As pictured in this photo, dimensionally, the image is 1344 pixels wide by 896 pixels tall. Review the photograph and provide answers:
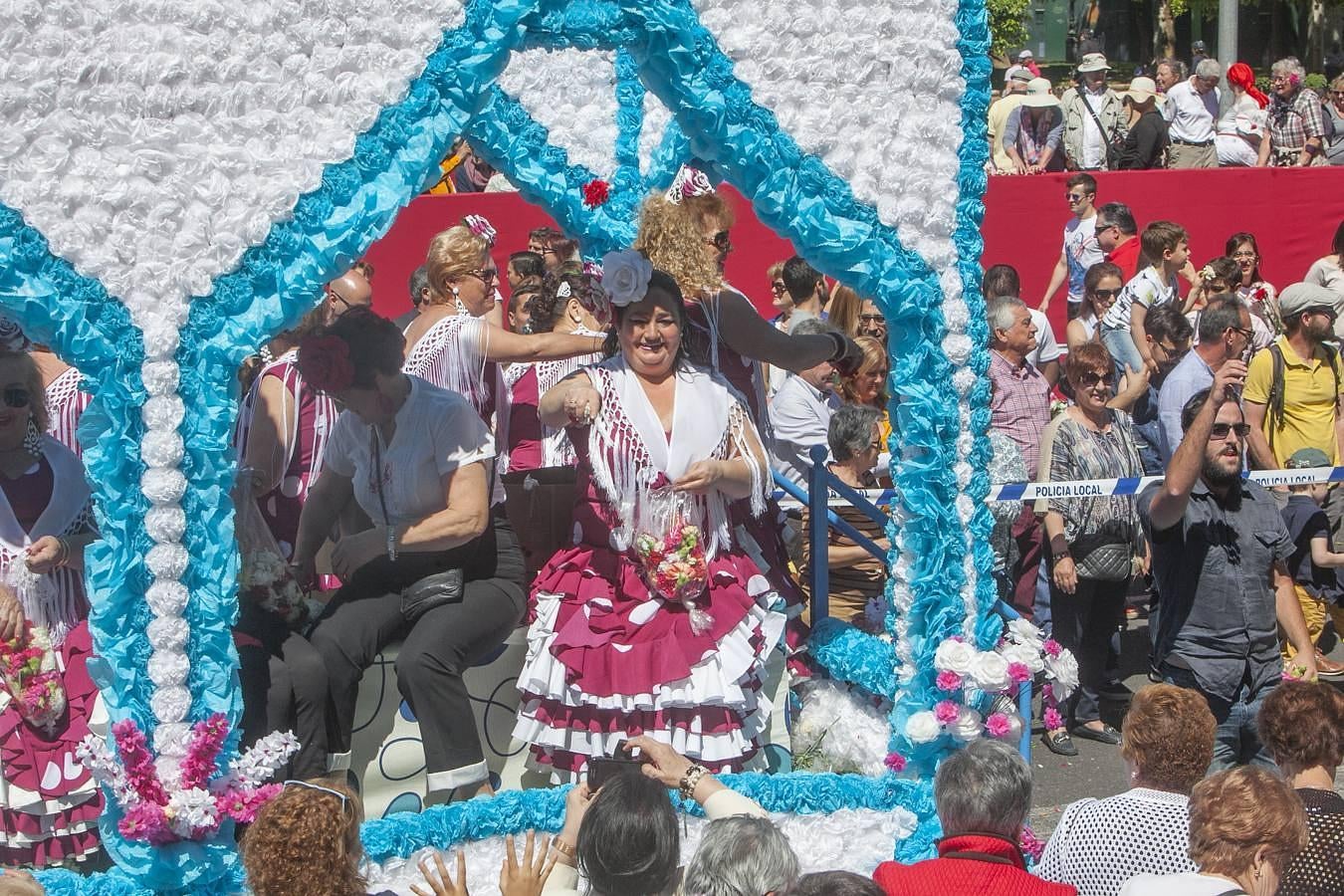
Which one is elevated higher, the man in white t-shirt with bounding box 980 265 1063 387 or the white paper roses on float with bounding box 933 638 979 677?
the man in white t-shirt with bounding box 980 265 1063 387

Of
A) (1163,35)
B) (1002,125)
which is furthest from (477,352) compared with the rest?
(1163,35)

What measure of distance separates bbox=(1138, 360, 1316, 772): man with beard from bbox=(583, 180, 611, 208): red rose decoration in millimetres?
2331

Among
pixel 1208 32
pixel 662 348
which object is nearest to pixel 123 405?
pixel 662 348

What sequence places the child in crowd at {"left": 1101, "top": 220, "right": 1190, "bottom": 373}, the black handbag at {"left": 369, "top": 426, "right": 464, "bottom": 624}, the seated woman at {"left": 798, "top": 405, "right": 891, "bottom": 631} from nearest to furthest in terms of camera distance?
the black handbag at {"left": 369, "top": 426, "right": 464, "bottom": 624} → the seated woman at {"left": 798, "top": 405, "right": 891, "bottom": 631} → the child in crowd at {"left": 1101, "top": 220, "right": 1190, "bottom": 373}

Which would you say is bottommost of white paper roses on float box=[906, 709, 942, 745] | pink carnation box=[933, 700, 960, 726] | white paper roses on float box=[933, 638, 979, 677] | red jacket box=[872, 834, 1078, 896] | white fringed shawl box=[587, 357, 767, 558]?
→ red jacket box=[872, 834, 1078, 896]

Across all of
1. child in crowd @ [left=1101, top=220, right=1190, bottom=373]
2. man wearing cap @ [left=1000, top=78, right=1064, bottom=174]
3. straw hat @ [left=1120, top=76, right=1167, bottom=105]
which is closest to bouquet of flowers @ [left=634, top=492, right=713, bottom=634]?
child in crowd @ [left=1101, top=220, right=1190, bottom=373]

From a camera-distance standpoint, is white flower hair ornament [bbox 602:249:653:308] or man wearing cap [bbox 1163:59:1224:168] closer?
white flower hair ornament [bbox 602:249:653:308]

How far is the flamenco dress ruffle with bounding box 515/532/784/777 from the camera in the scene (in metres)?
4.48

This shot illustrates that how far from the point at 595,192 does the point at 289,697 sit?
7.92ft

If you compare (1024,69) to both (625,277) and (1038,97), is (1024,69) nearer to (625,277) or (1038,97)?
(1038,97)

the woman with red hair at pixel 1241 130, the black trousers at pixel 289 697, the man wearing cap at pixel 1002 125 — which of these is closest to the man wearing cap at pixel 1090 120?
the man wearing cap at pixel 1002 125

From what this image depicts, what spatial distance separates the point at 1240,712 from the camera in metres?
4.93

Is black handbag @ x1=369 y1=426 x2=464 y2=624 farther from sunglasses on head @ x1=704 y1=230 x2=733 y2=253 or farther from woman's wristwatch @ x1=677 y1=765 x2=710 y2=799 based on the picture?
sunglasses on head @ x1=704 y1=230 x2=733 y2=253

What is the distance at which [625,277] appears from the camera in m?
4.41
